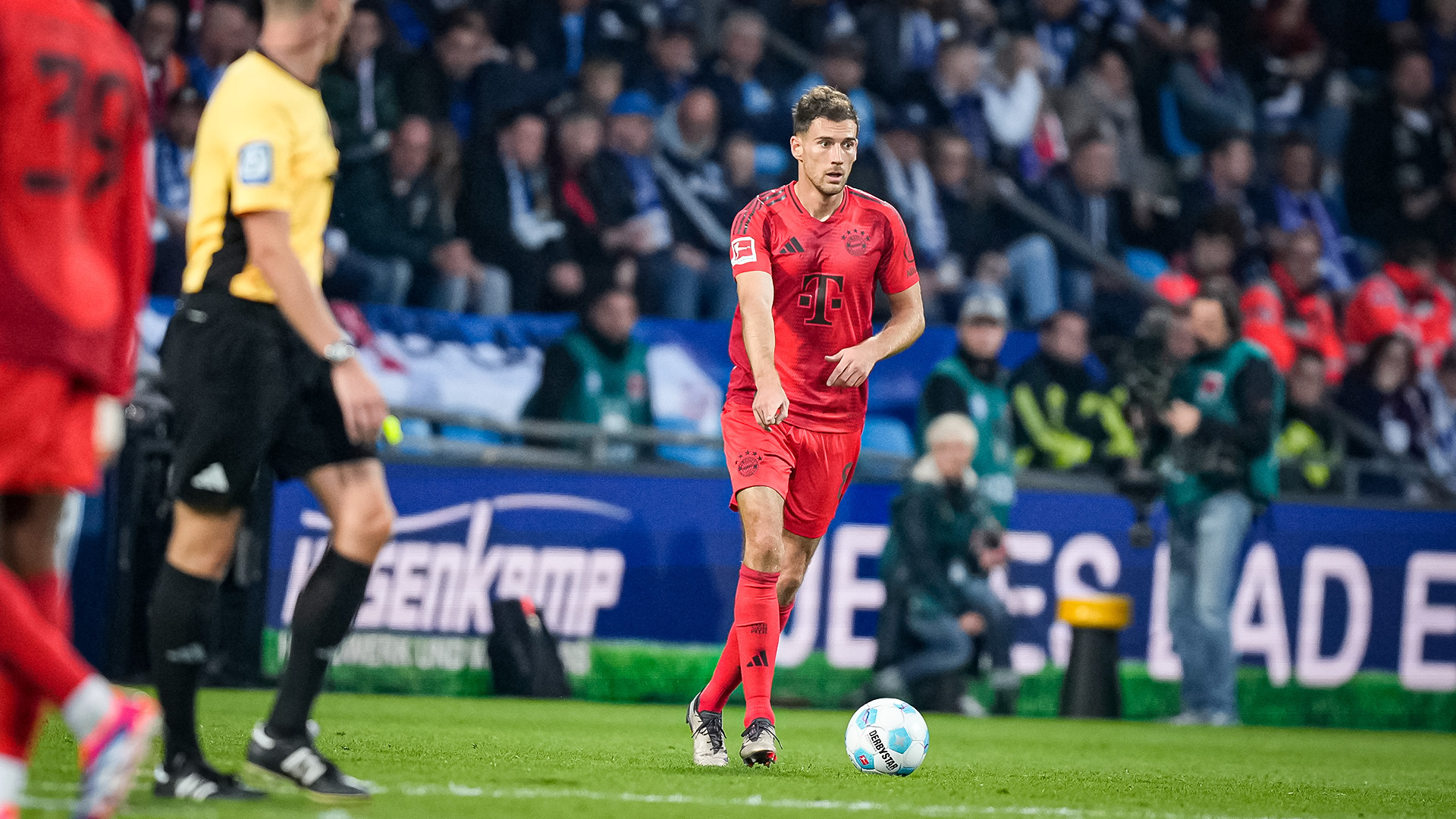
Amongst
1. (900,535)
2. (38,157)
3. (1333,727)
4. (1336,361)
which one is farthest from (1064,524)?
(38,157)

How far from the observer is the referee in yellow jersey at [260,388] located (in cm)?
455

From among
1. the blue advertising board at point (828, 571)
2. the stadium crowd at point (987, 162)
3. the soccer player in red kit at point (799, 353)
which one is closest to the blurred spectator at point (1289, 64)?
the stadium crowd at point (987, 162)

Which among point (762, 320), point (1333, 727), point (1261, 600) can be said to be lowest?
point (1333, 727)

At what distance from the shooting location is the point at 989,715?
1105 centimetres

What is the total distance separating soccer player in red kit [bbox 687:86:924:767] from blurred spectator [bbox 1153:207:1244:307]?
8.31 meters

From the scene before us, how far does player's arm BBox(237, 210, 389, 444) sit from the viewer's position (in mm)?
4391

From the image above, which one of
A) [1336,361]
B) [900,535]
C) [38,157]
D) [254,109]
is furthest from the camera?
[1336,361]

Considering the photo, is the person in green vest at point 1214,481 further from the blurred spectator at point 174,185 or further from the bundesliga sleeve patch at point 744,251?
the blurred spectator at point 174,185

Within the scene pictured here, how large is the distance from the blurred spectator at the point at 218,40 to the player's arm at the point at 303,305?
874 centimetres

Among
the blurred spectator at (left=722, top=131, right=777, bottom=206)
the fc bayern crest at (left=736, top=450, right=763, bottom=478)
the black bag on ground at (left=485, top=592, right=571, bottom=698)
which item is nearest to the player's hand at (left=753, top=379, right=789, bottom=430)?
the fc bayern crest at (left=736, top=450, right=763, bottom=478)

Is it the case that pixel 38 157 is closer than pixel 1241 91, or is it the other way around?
pixel 38 157

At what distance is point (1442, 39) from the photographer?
57.8 feet

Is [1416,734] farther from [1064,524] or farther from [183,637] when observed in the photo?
[183,637]

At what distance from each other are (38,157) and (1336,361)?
12.8m
